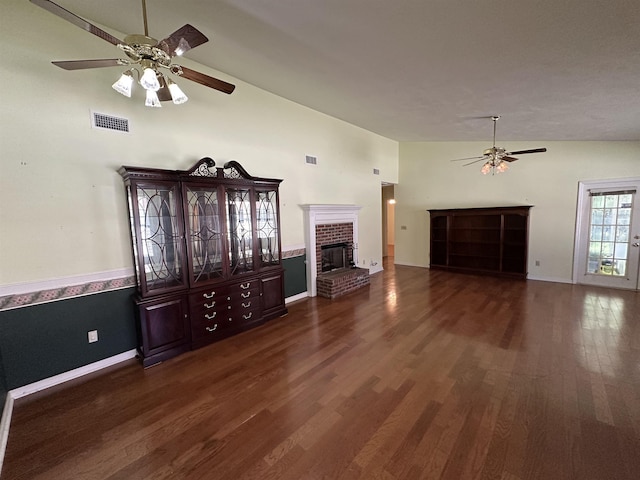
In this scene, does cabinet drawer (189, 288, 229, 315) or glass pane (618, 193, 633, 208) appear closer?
cabinet drawer (189, 288, 229, 315)

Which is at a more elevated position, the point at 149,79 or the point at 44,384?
the point at 149,79

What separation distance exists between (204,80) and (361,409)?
9.55 ft

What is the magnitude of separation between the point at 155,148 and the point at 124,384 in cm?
257

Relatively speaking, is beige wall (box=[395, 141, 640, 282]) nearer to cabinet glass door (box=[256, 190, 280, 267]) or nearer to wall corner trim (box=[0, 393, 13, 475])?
cabinet glass door (box=[256, 190, 280, 267])

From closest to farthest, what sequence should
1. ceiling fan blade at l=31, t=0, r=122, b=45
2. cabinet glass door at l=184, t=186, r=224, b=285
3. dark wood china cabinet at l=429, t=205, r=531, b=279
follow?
ceiling fan blade at l=31, t=0, r=122, b=45 → cabinet glass door at l=184, t=186, r=224, b=285 → dark wood china cabinet at l=429, t=205, r=531, b=279

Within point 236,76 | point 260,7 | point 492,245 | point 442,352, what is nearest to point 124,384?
point 442,352

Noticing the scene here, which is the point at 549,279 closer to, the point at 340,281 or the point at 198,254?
the point at 340,281

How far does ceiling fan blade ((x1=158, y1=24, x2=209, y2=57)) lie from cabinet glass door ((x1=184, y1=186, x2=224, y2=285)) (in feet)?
5.30

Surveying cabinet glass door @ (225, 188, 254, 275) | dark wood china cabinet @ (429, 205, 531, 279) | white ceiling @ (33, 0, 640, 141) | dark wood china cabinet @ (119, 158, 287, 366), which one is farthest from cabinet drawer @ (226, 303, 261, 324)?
dark wood china cabinet @ (429, 205, 531, 279)

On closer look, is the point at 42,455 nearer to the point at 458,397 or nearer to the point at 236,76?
the point at 458,397

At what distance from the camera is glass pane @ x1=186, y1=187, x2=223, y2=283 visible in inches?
130

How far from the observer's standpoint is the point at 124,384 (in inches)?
106

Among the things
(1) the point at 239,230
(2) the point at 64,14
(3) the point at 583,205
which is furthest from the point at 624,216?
(2) the point at 64,14

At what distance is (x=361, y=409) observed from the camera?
2252 mm
